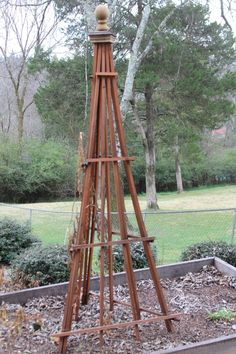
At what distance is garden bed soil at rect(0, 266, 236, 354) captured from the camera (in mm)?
2988

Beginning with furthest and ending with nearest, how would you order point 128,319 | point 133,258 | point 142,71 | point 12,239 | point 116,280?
point 142,71 → point 12,239 → point 133,258 → point 116,280 → point 128,319

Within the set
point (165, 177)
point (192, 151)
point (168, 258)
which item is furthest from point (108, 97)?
point (165, 177)

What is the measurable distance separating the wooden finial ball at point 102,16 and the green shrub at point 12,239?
461 centimetres

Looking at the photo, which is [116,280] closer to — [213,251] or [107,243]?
[107,243]

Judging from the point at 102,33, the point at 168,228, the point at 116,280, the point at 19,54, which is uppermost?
the point at 19,54

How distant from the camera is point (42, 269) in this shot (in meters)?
4.86

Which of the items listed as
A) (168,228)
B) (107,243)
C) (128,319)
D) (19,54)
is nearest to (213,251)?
(128,319)

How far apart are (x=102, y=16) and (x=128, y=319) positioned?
7.33 feet

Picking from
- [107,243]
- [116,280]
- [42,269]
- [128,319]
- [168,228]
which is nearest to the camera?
[107,243]

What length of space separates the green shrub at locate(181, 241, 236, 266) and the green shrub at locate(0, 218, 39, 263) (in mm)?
2828

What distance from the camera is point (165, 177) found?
1062 inches

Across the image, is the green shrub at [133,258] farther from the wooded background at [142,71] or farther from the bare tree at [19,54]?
the bare tree at [19,54]

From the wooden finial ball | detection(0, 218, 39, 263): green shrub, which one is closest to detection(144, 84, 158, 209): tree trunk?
detection(0, 218, 39, 263): green shrub

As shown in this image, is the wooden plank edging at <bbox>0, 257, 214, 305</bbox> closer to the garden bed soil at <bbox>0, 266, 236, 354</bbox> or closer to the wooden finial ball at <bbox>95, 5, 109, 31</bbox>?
the garden bed soil at <bbox>0, 266, 236, 354</bbox>
